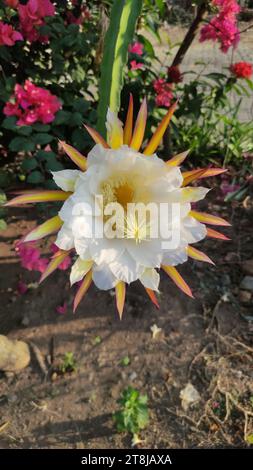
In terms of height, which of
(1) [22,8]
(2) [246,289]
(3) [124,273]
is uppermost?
(1) [22,8]

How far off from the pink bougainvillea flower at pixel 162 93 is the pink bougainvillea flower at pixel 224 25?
0.94 feet

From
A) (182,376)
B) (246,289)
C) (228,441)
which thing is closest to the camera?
(228,441)

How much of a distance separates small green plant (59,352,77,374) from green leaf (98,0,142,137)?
0.86 m

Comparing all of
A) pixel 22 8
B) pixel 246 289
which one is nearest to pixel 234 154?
pixel 246 289

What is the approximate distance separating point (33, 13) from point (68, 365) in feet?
3.64

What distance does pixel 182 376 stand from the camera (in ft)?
4.54

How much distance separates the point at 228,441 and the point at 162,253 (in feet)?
2.89

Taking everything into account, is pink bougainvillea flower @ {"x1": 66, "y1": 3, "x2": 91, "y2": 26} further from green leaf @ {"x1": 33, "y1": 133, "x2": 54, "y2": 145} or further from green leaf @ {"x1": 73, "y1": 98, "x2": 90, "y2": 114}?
green leaf @ {"x1": 33, "y1": 133, "x2": 54, "y2": 145}

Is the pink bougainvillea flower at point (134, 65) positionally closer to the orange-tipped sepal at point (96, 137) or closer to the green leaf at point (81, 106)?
the green leaf at point (81, 106)

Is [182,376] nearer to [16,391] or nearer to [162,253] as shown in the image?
[16,391]

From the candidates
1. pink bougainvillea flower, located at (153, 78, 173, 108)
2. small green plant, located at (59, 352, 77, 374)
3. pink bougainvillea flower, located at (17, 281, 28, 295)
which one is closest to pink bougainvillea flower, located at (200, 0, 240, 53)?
pink bougainvillea flower, located at (153, 78, 173, 108)

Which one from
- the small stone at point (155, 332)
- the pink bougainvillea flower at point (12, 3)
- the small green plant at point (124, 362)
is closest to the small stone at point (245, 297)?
the small stone at point (155, 332)

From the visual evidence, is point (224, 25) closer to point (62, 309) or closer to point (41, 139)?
point (41, 139)

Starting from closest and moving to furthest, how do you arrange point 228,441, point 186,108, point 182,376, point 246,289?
point 228,441, point 182,376, point 246,289, point 186,108
